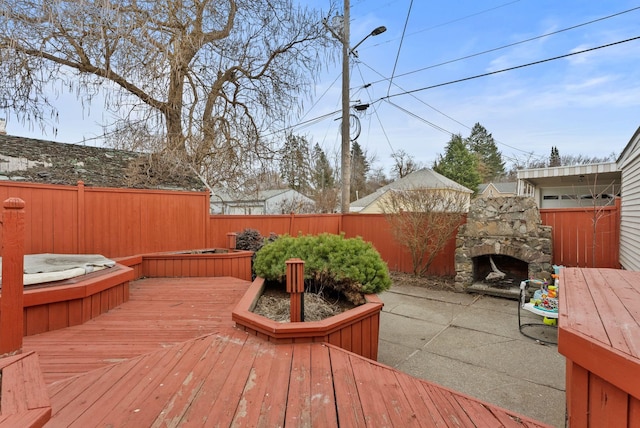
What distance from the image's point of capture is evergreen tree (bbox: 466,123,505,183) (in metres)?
32.4

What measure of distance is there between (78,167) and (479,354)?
7.29 metres

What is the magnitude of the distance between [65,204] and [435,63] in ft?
31.3

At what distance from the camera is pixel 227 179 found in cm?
840

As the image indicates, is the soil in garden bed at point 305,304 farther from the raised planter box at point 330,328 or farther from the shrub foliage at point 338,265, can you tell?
the raised planter box at point 330,328

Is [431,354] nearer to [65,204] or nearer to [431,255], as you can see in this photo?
[431,255]

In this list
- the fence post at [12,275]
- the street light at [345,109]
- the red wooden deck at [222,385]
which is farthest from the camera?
the street light at [345,109]

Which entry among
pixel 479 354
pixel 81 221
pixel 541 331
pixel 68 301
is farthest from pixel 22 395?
pixel 541 331

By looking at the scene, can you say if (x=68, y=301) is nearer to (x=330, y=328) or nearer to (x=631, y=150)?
(x=330, y=328)

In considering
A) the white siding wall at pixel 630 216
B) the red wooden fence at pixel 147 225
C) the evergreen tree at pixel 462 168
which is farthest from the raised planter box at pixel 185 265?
the evergreen tree at pixel 462 168

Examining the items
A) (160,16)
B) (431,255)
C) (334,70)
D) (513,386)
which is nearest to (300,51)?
(334,70)

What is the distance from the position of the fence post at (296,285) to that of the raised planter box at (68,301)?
2.12 metres

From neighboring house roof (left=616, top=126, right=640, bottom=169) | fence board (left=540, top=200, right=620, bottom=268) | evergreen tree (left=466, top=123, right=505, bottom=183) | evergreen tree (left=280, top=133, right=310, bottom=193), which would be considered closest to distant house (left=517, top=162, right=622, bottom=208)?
neighboring house roof (left=616, top=126, right=640, bottom=169)

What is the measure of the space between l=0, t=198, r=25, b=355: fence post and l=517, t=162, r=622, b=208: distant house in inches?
400

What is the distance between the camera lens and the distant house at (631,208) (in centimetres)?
430
